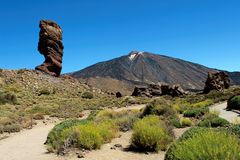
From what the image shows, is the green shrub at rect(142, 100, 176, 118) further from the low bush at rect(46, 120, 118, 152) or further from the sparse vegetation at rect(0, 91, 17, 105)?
the sparse vegetation at rect(0, 91, 17, 105)

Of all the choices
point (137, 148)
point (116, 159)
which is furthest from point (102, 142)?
point (116, 159)

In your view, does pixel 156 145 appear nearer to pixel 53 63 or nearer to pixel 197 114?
pixel 197 114

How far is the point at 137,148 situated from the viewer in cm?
1396

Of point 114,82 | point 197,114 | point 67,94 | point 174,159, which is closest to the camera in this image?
point 174,159

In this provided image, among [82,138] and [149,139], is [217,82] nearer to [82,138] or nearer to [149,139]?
[149,139]

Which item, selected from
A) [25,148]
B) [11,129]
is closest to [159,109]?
[11,129]

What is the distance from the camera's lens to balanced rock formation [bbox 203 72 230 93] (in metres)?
55.0

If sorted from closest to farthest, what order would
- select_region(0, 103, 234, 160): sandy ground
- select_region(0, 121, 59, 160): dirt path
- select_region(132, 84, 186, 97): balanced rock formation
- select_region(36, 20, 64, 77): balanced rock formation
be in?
select_region(0, 103, 234, 160): sandy ground → select_region(0, 121, 59, 160): dirt path → select_region(132, 84, 186, 97): balanced rock formation → select_region(36, 20, 64, 77): balanced rock formation

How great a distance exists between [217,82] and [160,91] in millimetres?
10601

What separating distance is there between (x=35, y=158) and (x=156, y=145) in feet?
13.2

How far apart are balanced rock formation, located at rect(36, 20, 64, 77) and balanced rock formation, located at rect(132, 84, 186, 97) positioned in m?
14.0

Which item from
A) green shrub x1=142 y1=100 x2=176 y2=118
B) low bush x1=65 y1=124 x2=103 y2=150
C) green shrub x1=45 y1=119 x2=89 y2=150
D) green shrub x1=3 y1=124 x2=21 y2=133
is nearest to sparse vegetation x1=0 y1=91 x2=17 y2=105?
green shrub x1=3 y1=124 x2=21 y2=133

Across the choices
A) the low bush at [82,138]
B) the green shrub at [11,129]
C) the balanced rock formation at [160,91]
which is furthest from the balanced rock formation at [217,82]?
the low bush at [82,138]

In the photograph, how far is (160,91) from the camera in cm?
6312
